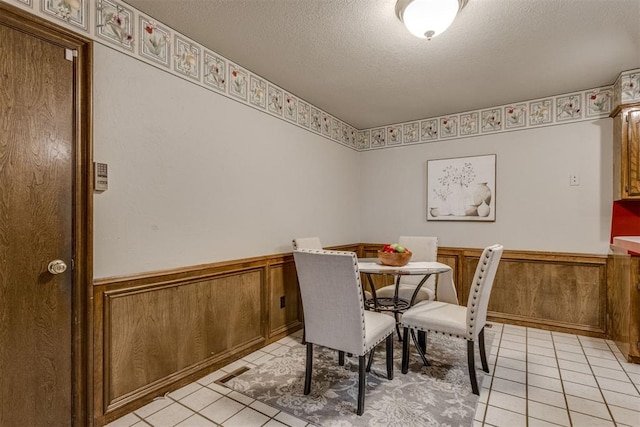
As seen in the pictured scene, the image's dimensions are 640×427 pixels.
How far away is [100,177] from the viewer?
184 centimetres

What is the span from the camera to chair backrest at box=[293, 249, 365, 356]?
189cm

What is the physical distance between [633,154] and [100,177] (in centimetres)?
409

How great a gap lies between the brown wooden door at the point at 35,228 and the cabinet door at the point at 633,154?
13.7 ft

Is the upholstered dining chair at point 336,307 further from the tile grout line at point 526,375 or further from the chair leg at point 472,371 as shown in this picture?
the tile grout line at point 526,375

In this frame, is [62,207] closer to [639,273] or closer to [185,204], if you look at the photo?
[185,204]

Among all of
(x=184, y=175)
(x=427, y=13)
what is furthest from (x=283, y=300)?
(x=427, y=13)

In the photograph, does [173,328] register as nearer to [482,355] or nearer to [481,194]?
[482,355]

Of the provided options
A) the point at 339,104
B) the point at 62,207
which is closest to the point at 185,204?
the point at 62,207

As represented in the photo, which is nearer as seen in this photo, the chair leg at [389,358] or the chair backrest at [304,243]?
the chair leg at [389,358]

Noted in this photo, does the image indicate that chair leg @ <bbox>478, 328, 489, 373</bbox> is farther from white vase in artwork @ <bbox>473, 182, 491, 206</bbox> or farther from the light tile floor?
white vase in artwork @ <bbox>473, 182, 491, 206</bbox>

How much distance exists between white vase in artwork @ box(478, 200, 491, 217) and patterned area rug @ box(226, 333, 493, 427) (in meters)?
1.68

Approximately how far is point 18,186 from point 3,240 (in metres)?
0.26

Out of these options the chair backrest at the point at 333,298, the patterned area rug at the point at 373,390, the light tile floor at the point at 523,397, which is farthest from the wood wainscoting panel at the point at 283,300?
the chair backrest at the point at 333,298

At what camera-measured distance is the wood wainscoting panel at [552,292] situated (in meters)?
3.21
